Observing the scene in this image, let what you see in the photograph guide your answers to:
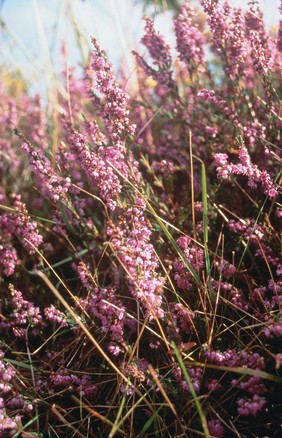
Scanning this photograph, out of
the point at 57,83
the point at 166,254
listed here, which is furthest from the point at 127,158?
the point at 57,83

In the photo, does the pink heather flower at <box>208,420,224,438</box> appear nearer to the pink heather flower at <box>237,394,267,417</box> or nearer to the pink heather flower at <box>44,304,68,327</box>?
the pink heather flower at <box>237,394,267,417</box>

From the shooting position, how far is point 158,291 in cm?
161

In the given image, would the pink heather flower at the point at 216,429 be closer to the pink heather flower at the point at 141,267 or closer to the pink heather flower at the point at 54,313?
the pink heather flower at the point at 141,267

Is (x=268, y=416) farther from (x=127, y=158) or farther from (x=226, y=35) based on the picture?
(x=226, y=35)

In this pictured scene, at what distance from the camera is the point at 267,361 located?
5.39ft

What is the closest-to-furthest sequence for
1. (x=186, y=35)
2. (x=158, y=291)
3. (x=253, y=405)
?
(x=253, y=405) → (x=158, y=291) → (x=186, y=35)

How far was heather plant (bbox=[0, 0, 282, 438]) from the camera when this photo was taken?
5.37ft

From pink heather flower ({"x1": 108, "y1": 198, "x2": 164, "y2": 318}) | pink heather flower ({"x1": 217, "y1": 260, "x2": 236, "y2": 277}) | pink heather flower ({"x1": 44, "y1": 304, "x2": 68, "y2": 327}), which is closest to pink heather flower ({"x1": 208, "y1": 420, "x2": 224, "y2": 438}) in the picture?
pink heather flower ({"x1": 108, "y1": 198, "x2": 164, "y2": 318})

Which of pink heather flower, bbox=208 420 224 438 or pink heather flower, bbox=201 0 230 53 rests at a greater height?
pink heather flower, bbox=201 0 230 53

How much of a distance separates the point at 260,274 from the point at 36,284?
1437mm

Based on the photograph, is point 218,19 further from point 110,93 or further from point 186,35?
point 110,93

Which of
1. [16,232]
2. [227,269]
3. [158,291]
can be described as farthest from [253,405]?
[16,232]

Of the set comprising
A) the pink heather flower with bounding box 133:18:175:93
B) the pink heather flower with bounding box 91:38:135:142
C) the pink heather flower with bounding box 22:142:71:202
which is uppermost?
the pink heather flower with bounding box 133:18:175:93

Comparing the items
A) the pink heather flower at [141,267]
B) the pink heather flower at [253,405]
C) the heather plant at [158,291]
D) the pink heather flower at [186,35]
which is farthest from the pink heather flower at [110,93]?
the pink heather flower at [253,405]
